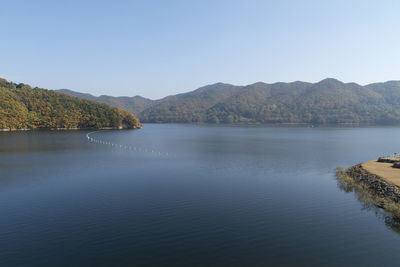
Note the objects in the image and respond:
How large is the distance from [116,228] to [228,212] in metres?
12.1

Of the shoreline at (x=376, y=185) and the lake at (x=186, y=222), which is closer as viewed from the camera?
the lake at (x=186, y=222)

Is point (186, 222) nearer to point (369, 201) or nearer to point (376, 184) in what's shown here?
point (369, 201)

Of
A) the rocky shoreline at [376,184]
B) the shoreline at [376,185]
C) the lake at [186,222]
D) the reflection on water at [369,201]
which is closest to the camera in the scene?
the lake at [186,222]

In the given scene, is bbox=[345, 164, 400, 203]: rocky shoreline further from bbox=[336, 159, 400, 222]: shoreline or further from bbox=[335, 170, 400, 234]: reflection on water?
bbox=[335, 170, 400, 234]: reflection on water

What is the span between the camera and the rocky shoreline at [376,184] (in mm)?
34719

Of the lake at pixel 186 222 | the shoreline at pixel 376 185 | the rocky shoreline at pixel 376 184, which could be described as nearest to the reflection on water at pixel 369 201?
the shoreline at pixel 376 185

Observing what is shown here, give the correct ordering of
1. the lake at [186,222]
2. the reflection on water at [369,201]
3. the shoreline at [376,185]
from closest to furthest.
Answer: the lake at [186,222], the reflection on water at [369,201], the shoreline at [376,185]

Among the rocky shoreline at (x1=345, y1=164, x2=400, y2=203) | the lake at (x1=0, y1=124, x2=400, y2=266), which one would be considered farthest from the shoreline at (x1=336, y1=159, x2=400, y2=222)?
the lake at (x1=0, y1=124, x2=400, y2=266)

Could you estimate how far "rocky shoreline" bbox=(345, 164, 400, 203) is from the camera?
34.7m

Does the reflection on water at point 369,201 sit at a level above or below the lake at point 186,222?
below

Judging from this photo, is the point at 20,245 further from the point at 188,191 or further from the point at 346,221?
the point at 346,221

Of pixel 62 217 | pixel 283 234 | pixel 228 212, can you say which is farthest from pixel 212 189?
pixel 62 217

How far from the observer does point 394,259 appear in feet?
67.5

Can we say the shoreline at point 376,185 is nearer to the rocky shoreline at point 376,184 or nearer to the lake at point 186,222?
the rocky shoreline at point 376,184
